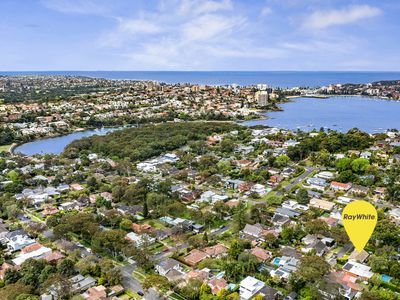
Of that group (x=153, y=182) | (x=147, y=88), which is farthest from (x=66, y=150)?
(x=147, y=88)

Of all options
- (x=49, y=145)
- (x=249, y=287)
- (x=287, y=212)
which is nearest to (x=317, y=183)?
(x=287, y=212)

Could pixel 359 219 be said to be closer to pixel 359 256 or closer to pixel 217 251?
pixel 359 256

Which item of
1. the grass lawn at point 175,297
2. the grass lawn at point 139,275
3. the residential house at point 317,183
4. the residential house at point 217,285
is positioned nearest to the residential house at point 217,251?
the residential house at point 217,285

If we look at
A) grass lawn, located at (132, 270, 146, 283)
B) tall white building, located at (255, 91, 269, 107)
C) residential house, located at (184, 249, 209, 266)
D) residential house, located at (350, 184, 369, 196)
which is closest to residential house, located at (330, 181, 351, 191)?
residential house, located at (350, 184, 369, 196)

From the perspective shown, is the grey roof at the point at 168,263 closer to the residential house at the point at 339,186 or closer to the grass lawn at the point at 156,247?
the grass lawn at the point at 156,247

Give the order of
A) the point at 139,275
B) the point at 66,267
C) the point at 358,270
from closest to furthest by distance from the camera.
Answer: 1. the point at 66,267
2. the point at 358,270
3. the point at 139,275

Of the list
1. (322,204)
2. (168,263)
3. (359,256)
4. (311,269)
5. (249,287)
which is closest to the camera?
(311,269)

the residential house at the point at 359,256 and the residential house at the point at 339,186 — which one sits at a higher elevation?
the residential house at the point at 339,186
